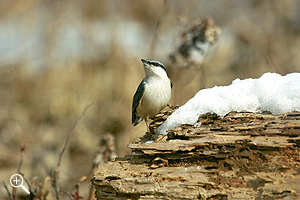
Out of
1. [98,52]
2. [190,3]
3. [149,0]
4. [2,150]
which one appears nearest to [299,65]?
[190,3]

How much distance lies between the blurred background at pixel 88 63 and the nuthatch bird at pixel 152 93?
2.41 metres

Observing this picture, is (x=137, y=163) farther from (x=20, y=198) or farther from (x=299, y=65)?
(x=299, y=65)

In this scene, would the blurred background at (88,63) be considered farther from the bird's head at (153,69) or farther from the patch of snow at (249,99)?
the patch of snow at (249,99)

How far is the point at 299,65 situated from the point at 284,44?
552 millimetres

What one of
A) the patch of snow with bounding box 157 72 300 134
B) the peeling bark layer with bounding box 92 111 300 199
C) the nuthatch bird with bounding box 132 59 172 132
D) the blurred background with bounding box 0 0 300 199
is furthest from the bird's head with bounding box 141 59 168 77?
the blurred background with bounding box 0 0 300 199

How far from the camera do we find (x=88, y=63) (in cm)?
755

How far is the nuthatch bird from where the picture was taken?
12.5 ft

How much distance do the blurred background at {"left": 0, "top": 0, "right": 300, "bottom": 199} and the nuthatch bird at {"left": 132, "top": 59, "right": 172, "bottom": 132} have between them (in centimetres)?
241

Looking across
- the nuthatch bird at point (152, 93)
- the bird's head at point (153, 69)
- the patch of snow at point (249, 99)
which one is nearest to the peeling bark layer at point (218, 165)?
the patch of snow at point (249, 99)

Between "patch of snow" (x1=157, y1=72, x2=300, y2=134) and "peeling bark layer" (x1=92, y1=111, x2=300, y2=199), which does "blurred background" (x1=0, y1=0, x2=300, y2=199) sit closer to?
"patch of snow" (x1=157, y1=72, x2=300, y2=134)

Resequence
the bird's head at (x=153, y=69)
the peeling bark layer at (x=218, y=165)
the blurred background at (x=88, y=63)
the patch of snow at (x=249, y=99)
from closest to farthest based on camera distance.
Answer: the peeling bark layer at (x=218, y=165) < the patch of snow at (x=249, y=99) < the bird's head at (x=153, y=69) < the blurred background at (x=88, y=63)

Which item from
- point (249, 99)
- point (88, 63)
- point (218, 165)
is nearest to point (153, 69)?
point (249, 99)

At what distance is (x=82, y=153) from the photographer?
22.8 feet

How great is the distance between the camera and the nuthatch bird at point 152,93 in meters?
3.79
